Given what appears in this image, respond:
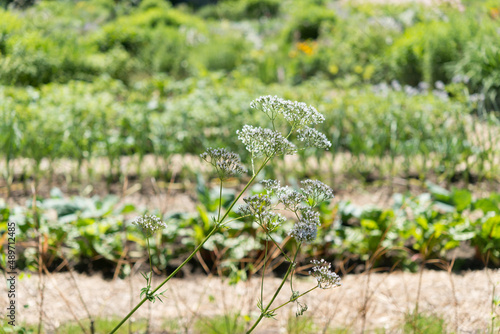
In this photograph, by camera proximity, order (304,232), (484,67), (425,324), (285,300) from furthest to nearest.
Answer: (484,67), (285,300), (425,324), (304,232)

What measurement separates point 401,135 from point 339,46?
502 centimetres

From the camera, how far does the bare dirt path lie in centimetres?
201

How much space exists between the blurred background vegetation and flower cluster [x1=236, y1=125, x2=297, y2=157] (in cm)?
120

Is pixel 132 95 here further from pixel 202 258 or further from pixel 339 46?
pixel 339 46

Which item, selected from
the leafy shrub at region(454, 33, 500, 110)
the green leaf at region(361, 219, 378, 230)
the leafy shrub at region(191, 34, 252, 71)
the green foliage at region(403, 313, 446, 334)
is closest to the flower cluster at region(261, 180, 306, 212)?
the green foliage at region(403, 313, 446, 334)

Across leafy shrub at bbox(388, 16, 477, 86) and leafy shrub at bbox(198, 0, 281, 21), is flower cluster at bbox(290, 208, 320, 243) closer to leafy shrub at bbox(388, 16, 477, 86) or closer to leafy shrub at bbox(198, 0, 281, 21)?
leafy shrub at bbox(388, 16, 477, 86)

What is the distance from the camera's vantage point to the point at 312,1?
17062 mm

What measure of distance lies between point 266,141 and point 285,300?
1.50m

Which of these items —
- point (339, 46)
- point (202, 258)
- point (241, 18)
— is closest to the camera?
point (202, 258)

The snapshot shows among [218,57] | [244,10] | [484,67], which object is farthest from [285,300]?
[244,10]

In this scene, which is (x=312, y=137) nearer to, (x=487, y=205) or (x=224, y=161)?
(x=224, y=161)

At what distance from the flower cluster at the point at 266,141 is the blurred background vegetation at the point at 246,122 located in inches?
47.1

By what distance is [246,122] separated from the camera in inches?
165

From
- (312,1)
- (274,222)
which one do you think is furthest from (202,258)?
(312,1)
